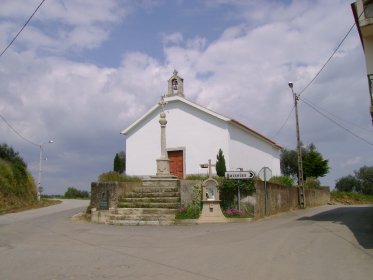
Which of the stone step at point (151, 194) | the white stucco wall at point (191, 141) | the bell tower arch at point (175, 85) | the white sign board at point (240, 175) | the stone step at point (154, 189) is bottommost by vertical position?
the stone step at point (151, 194)

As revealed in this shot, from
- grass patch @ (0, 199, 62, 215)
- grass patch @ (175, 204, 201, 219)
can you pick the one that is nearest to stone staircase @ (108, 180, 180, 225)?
grass patch @ (175, 204, 201, 219)

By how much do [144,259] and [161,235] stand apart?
404 cm

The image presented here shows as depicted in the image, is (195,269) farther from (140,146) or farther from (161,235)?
(140,146)

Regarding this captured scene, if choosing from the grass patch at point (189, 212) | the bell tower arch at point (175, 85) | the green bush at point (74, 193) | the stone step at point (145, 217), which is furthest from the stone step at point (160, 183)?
the green bush at point (74, 193)

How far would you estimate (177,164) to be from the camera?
A: 91.1ft

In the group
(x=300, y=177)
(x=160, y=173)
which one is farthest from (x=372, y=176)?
(x=160, y=173)

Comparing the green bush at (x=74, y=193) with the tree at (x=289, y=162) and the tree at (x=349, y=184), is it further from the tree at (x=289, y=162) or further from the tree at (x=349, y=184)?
the tree at (x=349, y=184)

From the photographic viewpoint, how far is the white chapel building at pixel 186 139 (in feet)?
87.8

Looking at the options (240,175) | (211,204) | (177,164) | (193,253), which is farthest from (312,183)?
(193,253)

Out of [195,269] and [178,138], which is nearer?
[195,269]

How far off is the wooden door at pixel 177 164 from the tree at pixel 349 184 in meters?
37.3

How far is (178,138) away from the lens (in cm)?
2805

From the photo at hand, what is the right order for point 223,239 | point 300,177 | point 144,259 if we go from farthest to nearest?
point 300,177 < point 223,239 < point 144,259

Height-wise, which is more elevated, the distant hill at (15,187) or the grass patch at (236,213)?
the distant hill at (15,187)
